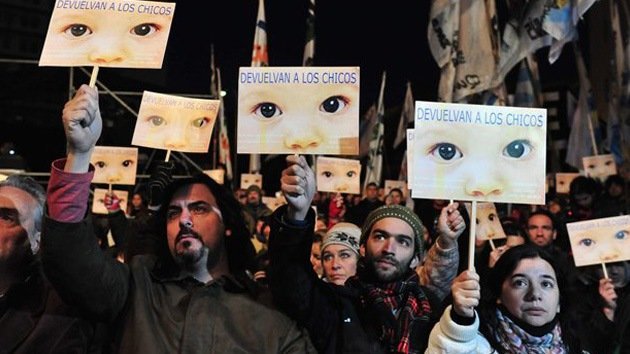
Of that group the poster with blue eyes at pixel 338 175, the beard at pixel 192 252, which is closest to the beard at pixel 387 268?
the beard at pixel 192 252

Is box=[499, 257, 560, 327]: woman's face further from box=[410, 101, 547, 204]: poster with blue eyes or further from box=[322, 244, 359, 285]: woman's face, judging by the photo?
box=[322, 244, 359, 285]: woman's face

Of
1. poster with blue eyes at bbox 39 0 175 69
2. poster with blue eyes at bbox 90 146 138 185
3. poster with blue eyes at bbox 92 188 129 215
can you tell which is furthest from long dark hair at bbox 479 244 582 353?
poster with blue eyes at bbox 92 188 129 215

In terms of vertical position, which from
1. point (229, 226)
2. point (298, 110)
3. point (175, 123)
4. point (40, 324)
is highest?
point (175, 123)

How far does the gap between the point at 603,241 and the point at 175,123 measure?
2843mm

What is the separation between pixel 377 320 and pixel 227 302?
67 centimetres

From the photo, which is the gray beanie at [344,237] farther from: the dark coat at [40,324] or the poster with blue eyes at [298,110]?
the dark coat at [40,324]

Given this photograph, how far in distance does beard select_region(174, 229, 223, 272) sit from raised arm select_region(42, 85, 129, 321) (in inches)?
13.3

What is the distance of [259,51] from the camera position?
1323 centimetres

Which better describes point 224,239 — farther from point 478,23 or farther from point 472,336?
point 478,23

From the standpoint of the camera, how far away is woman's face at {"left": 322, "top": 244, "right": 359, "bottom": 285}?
451 cm

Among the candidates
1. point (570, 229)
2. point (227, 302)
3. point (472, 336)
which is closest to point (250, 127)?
point (227, 302)

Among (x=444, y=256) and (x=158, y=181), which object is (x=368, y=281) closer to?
(x=444, y=256)

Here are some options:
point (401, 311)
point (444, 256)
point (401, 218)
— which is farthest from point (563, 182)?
point (401, 311)

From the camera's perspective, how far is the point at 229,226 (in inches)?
128
